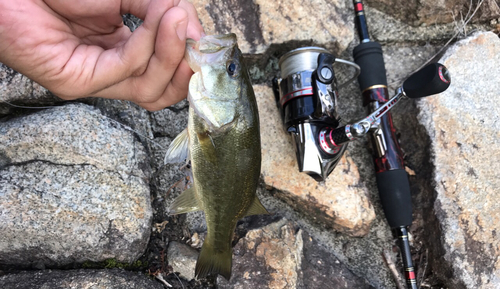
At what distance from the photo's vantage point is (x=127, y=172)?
7.27 ft

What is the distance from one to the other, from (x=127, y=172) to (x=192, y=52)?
0.89 metres

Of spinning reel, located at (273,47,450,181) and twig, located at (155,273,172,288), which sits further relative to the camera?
twig, located at (155,273,172,288)

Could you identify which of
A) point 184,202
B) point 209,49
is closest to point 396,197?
point 184,202

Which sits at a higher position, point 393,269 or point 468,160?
point 468,160

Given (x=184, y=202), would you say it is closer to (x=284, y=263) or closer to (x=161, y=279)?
(x=161, y=279)

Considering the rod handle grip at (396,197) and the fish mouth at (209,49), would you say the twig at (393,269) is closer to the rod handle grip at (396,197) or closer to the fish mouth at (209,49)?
the rod handle grip at (396,197)

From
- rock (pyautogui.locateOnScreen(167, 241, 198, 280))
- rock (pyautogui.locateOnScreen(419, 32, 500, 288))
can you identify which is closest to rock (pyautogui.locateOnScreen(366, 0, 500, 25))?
rock (pyautogui.locateOnScreen(419, 32, 500, 288))

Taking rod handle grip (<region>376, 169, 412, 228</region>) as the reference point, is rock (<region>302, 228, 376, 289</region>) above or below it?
below


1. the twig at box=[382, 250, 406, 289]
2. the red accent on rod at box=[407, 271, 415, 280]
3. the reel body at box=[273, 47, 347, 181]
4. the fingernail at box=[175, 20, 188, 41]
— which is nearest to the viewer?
the fingernail at box=[175, 20, 188, 41]

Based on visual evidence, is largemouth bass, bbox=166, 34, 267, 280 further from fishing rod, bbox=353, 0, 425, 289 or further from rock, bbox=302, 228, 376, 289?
fishing rod, bbox=353, 0, 425, 289

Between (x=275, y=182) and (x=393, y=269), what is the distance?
100cm

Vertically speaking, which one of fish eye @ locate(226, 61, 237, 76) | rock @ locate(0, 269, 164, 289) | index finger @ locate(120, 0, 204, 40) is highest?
index finger @ locate(120, 0, 204, 40)

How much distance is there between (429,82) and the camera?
6.55 feet

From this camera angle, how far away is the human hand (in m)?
1.61
